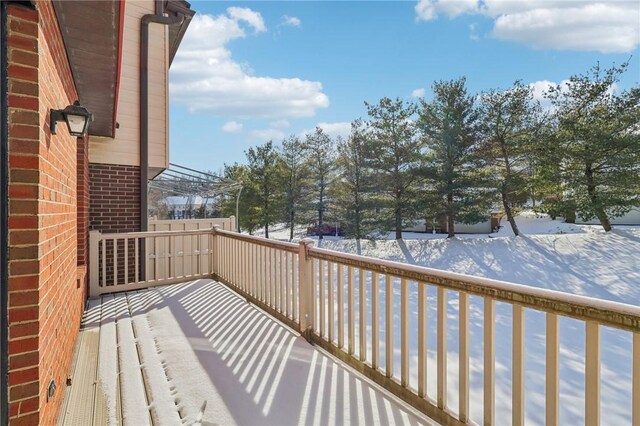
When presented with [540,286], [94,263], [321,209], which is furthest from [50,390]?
[321,209]

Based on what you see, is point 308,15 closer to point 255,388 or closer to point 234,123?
point 255,388

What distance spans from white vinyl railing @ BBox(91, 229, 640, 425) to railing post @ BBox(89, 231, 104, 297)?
0.14ft

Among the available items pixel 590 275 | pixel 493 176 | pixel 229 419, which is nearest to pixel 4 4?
pixel 229 419

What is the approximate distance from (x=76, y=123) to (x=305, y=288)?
2.28 metres

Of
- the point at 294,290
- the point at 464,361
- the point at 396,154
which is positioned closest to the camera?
the point at 464,361

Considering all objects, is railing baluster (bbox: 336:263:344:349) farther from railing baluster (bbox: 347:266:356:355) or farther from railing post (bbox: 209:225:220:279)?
railing post (bbox: 209:225:220:279)

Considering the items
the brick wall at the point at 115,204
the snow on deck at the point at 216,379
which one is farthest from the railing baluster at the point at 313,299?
the brick wall at the point at 115,204

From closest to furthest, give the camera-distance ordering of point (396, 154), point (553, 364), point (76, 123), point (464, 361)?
point (553, 364)
point (464, 361)
point (76, 123)
point (396, 154)

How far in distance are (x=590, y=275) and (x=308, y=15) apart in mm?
9945

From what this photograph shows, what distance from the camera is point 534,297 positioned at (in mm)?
1720

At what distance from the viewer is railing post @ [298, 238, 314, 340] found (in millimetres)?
3557

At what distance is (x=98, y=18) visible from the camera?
2.16 m

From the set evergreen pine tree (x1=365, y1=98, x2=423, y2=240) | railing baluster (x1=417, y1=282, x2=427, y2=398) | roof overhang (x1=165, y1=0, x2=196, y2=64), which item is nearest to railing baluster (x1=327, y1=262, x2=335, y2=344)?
railing baluster (x1=417, y1=282, x2=427, y2=398)

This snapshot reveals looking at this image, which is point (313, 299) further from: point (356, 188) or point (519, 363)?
point (356, 188)
